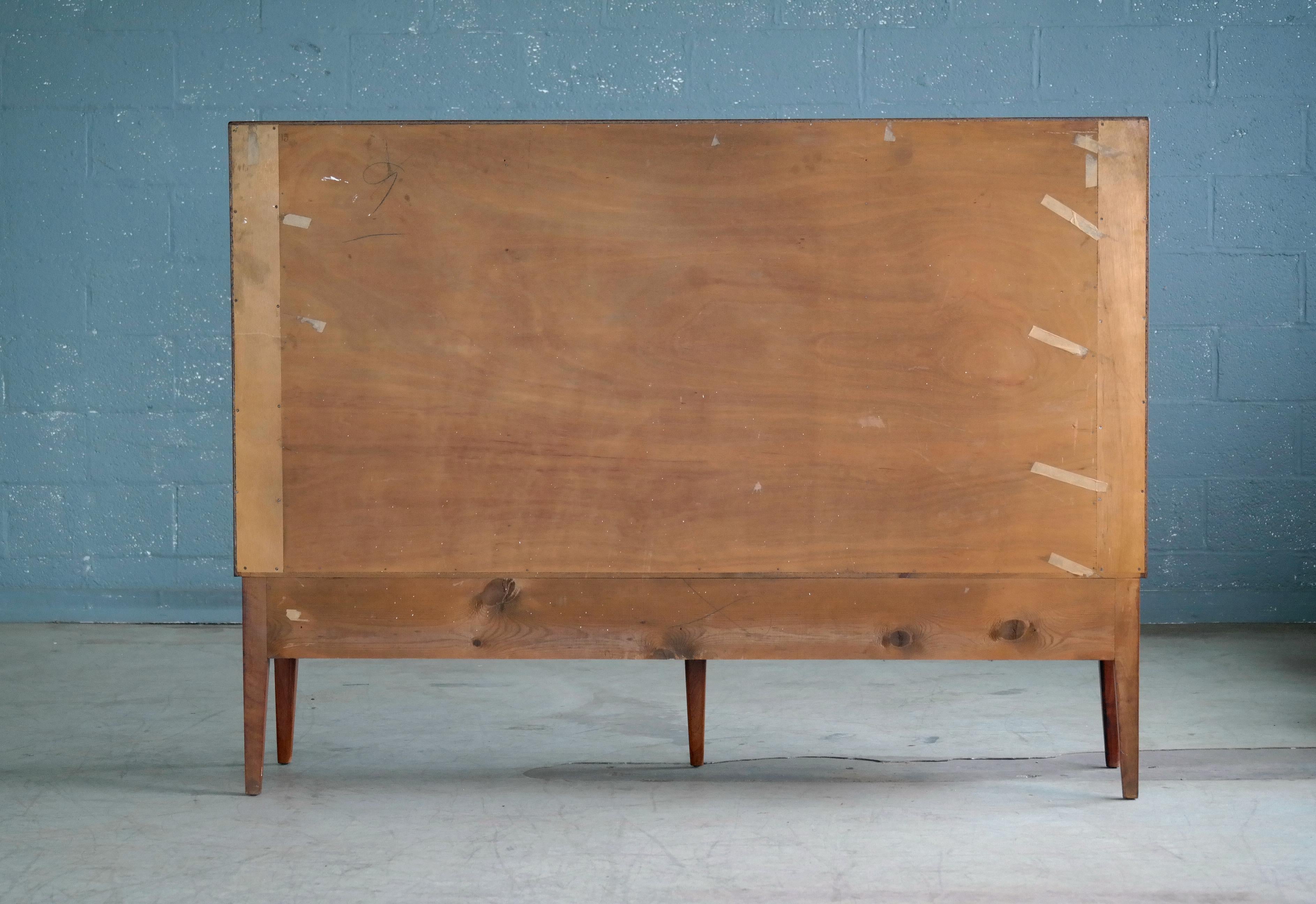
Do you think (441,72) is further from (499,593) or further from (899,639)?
(899,639)

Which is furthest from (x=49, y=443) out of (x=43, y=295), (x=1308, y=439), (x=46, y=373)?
(x=1308, y=439)

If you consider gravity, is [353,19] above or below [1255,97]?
above

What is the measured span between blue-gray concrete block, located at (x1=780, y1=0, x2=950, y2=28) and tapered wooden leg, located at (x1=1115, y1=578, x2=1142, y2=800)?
77.8 inches

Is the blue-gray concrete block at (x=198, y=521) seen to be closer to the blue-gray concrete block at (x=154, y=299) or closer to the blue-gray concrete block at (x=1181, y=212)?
the blue-gray concrete block at (x=154, y=299)

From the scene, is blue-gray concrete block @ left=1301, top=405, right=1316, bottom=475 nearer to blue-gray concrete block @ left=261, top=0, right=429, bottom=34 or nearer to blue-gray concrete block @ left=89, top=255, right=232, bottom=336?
blue-gray concrete block @ left=261, top=0, right=429, bottom=34

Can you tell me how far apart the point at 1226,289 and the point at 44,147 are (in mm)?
3175

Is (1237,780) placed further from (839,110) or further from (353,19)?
(353,19)

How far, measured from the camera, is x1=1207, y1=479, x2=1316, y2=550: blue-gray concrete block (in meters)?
3.23

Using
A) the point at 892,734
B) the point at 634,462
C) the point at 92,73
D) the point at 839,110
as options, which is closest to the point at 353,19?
the point at 92,73

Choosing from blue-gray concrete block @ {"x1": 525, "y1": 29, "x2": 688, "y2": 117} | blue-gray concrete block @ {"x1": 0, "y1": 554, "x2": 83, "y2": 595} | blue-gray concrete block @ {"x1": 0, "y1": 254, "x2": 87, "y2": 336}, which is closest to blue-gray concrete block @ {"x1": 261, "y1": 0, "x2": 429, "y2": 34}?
blue-gray concrete block @ {"x1": 525, "y1": 29, "x2": 688, "y2": 117}

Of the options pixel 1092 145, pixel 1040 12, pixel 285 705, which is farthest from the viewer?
pixel 1040 12

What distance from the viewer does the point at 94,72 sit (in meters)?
3.24

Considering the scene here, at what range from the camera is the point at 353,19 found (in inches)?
127

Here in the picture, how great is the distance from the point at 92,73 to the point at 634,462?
2346mm
